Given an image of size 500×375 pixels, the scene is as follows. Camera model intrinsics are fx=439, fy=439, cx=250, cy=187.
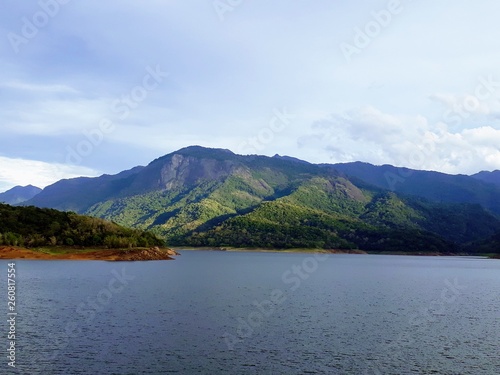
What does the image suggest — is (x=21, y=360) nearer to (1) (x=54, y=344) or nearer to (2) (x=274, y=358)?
(1) (x=54, y=344)

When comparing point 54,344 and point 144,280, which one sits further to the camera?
point 144,280

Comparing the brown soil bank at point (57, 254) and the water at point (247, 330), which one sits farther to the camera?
the brown soil bank at point (57, 254)

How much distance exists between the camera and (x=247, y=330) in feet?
202

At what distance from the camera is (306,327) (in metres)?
64.1

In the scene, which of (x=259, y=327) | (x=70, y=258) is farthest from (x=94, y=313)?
(x=70, y=258)

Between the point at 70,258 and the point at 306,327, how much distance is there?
6002 inches

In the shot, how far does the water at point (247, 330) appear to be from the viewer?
4591 cm

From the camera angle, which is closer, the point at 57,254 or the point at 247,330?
the point at 247,330

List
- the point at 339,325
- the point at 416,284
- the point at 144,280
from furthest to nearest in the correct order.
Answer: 1. the point at 416,284
2. the point at 144,280
3. the point at 339,325

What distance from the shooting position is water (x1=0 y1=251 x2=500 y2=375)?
45906 mm

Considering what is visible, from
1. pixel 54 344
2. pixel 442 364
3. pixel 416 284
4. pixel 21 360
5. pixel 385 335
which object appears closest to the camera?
pixel 21 360

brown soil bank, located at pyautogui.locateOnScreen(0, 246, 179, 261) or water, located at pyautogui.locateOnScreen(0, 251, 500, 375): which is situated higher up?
brown soil bank, located at pyautogui.locateOnScreen(0, 246, 179, 261)

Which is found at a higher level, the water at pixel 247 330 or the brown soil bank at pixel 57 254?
the brown soil bank at pixel 57 254

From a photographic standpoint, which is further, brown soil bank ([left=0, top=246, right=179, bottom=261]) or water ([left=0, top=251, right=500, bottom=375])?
brown soil bank ([left=0, top=246, right=179, bottom=261])
